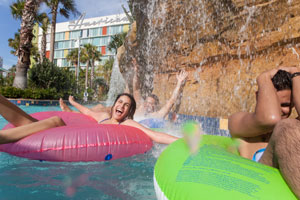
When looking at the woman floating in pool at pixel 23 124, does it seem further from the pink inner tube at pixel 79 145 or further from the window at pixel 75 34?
the window at pixel 75 34

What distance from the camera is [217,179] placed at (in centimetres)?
114

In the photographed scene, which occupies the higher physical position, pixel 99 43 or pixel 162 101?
pixel 99 43

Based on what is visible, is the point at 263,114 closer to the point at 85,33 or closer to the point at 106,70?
the point at 106,70

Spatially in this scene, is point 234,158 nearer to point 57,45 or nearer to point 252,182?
point 252,182

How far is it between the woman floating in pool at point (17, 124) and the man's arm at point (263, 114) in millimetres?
2279

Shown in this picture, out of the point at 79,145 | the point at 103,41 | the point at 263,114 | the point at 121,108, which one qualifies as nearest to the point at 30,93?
the point at 121,108

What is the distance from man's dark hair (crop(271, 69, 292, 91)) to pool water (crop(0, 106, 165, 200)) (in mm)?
1256

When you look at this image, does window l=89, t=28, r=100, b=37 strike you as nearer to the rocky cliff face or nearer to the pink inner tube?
the rocky cliff face

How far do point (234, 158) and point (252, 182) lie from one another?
0.23m

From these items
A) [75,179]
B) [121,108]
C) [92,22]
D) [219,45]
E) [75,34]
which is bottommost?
[75,179]

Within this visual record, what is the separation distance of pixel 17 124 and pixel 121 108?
1.41 m

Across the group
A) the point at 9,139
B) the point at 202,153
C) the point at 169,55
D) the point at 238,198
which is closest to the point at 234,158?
the point at 202,153

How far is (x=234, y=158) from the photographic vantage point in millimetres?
1336

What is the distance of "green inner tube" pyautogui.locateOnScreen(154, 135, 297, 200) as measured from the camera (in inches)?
42.0
